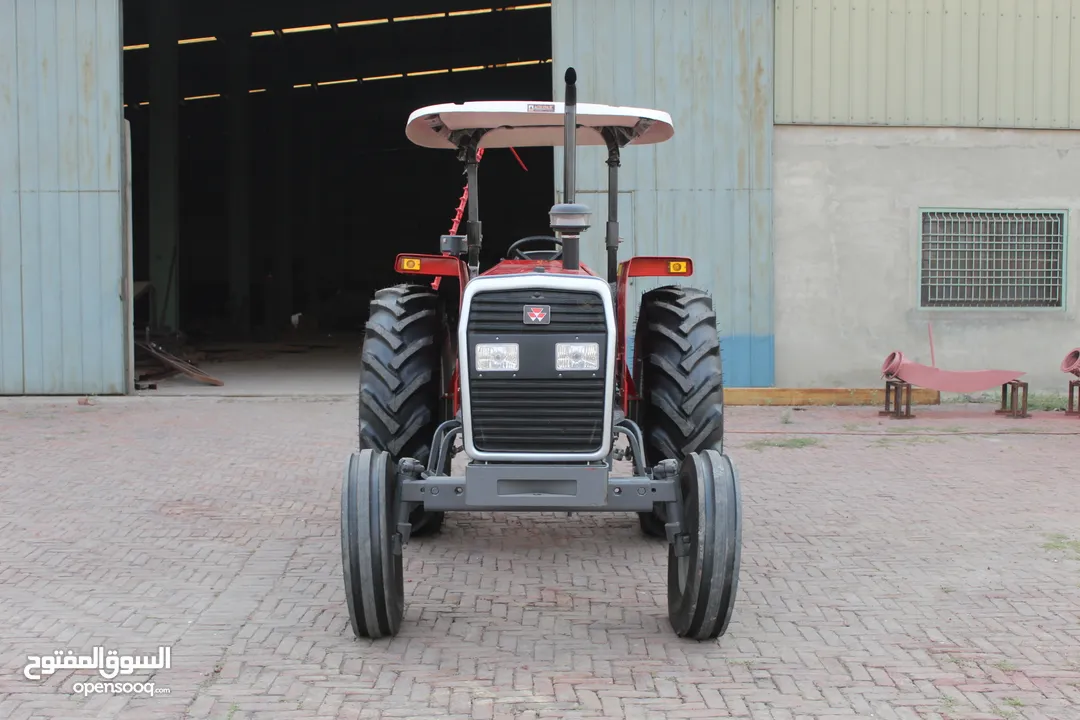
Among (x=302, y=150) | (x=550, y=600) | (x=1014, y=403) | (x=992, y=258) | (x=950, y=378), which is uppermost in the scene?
(x=302, y=150)

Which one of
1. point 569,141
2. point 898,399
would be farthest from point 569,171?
point 898,399

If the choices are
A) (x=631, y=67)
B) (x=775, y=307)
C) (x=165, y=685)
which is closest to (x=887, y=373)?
(x=775, y=307)

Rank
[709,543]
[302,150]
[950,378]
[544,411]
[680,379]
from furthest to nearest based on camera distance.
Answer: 1. [302,150]
2. [950,378]
3. [680,379]
4. [544,411]
5. [709,543]

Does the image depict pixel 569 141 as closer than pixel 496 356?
No

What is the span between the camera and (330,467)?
9.38 metres

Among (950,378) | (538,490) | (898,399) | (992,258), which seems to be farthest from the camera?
(992,258)

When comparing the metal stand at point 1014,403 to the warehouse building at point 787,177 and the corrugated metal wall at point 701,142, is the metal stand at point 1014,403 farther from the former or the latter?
the corrugated metal wall at point 701,142

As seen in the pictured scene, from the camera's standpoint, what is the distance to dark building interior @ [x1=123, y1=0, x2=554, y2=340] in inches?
864

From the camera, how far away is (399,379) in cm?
614

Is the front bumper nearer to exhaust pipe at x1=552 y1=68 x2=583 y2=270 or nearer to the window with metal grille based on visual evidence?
exhaust pipe at x1=552 y1=68 x2=583 y2=270

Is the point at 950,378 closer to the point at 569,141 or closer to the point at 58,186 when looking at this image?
the point at 569,141

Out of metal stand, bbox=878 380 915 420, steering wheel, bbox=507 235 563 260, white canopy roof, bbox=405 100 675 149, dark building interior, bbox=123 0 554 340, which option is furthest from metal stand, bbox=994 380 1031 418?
dark building interior, bbox=123 0 554 340

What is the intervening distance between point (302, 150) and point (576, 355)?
3228cm

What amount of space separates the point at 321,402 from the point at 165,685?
9.39 meters
